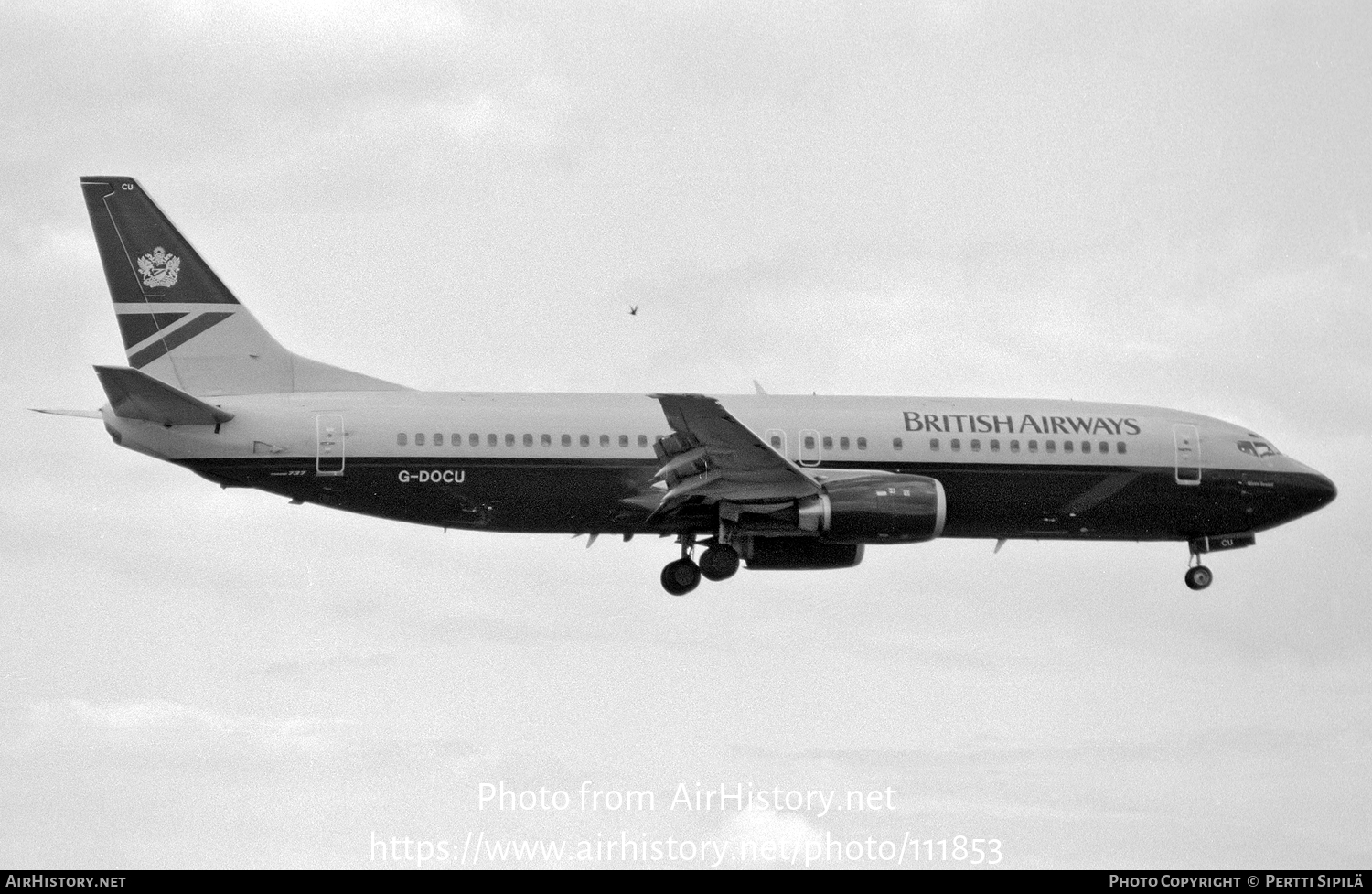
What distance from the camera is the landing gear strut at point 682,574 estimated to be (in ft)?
137

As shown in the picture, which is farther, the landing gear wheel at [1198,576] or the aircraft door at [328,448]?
the landing gear wheel at [1198,576]

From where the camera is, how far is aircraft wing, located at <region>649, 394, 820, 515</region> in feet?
126

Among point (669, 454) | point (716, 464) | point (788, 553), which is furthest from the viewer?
point (788, 553)

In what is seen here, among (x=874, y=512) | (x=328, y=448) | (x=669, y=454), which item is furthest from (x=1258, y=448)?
(x=328, y=448)

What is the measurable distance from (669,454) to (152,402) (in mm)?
9743

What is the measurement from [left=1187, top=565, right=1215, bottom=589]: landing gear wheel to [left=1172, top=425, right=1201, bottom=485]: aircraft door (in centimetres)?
202

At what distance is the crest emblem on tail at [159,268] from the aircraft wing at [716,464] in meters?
10.3

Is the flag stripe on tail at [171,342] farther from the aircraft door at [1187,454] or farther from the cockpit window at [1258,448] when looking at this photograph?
the cockpit window at [1258,448]

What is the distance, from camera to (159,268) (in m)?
41.1

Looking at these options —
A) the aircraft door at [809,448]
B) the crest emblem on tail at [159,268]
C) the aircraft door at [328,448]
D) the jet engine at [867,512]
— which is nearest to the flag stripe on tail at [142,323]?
the crest emblem on tail at [159,268]

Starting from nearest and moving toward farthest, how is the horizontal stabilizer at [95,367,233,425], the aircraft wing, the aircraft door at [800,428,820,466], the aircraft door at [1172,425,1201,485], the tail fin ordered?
1. the horizontal stabilizer at [95,367,233,425]
2. the aircraft wing
3. the tail fin
4. the aircraft door at [800,428,820,466]
5. the aircraft door at [1172,425,1201,485]

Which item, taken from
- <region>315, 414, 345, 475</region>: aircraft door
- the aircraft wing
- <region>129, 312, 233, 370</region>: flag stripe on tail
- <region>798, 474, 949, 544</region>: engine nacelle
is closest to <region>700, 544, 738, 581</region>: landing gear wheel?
the aircraft wing

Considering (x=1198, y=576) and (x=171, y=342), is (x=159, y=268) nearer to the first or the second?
(x=171, y=342)

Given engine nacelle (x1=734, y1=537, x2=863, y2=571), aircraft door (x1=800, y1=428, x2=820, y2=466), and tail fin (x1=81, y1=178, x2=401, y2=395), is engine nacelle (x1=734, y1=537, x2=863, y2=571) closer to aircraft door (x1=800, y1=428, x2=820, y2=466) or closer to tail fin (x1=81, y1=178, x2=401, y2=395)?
aircraft door (x1=800, y1=428, x2=820, y2=466)
